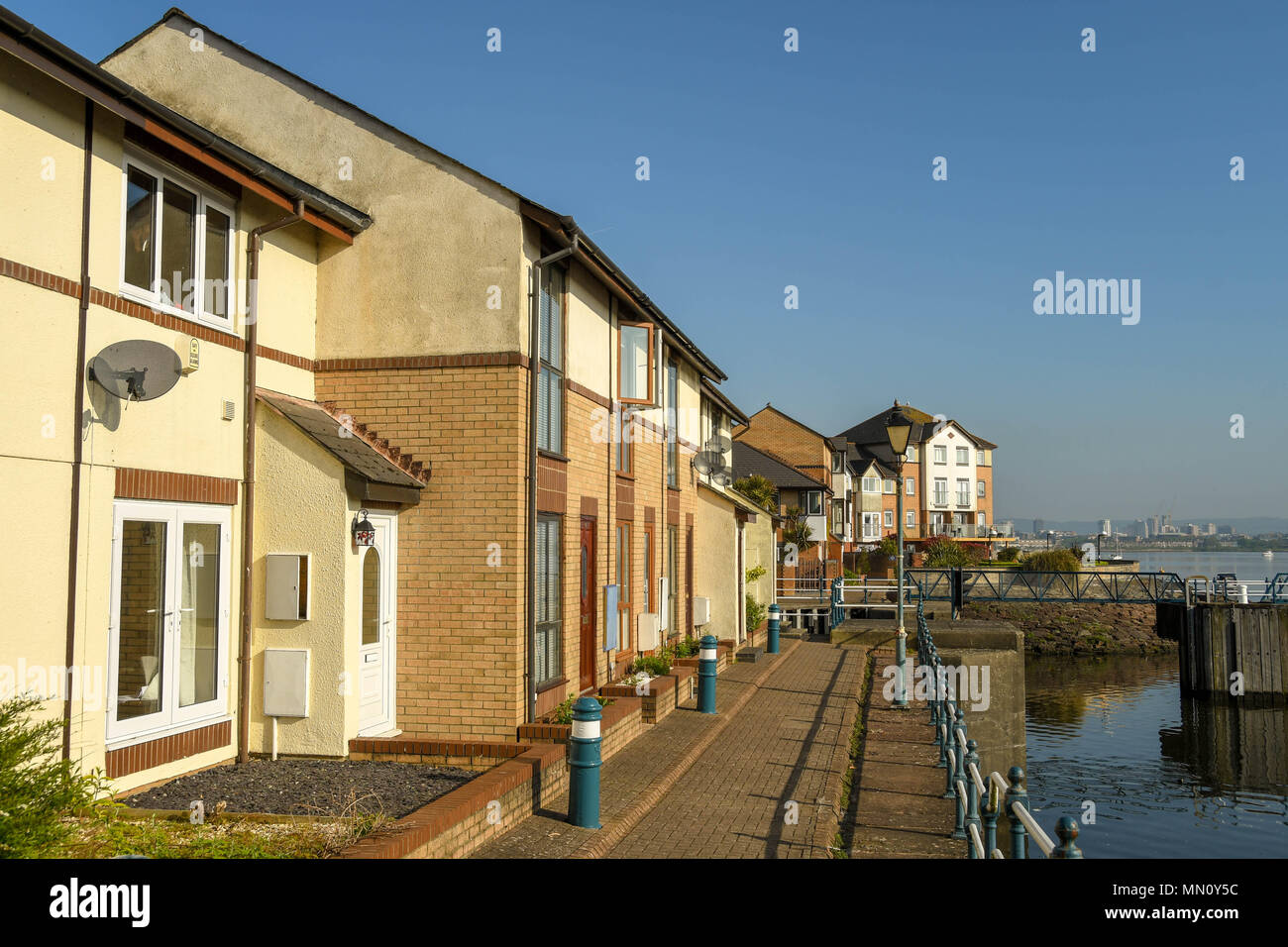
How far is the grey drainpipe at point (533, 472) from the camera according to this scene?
10547 millimetres

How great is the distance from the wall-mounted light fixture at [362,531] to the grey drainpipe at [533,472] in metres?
1.70

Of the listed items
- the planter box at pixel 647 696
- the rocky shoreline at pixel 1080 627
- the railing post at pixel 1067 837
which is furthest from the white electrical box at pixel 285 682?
the rocky shoreline at pixel 1080 627

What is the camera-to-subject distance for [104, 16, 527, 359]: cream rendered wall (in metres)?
10.7

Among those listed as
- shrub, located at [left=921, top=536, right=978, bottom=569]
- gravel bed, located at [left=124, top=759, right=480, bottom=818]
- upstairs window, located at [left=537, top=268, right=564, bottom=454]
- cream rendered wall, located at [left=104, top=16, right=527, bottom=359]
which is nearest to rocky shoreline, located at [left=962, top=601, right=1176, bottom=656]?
shrub, located at [left=921, top=536, right=978, bottom=569]

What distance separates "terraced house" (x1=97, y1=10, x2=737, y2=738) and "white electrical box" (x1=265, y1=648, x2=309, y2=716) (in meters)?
1.08

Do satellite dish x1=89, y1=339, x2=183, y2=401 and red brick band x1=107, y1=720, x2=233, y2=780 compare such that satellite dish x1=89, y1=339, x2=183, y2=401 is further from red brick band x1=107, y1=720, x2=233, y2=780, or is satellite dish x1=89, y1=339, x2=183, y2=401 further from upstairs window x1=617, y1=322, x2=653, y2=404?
upstairs window x1=617, y1=322, x2=653, y2=404

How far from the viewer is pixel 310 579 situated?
31.1 ft

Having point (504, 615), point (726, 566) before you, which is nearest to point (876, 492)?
point (726, 566)

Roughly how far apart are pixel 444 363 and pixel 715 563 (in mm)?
12861

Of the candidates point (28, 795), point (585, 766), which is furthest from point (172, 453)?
point (585, 766)

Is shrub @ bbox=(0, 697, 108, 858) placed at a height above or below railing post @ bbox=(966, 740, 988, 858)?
above

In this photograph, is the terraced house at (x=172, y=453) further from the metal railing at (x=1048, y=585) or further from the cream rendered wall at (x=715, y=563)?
the metal railing at (x=1048, y=585)

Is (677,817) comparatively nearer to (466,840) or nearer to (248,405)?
(466,840)
